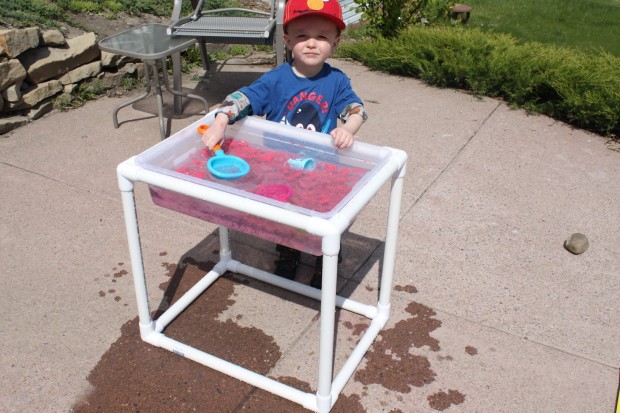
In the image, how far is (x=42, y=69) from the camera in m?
4.38

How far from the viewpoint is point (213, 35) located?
4.33 meters

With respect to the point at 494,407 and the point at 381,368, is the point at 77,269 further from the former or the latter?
the point at 494,407

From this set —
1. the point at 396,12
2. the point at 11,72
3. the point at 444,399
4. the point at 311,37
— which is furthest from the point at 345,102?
the point at 396,12

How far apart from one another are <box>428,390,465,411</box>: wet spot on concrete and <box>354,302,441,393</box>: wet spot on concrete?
0.23ft

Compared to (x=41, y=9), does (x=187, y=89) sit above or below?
below

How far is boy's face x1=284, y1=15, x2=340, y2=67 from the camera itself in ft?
7.75

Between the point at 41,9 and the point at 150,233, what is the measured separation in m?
2.61

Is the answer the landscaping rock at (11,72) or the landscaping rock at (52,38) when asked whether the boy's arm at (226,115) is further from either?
the landscaping rock at (52,38)

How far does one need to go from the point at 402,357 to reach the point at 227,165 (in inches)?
39.8

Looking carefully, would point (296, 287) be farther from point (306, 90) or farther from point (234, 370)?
point (306, 90)

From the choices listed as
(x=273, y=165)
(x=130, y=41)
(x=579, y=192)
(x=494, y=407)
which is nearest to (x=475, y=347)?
(x=494, y=407)

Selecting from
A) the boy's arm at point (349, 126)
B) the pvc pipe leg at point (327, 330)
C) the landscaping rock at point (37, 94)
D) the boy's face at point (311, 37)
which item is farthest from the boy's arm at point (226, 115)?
the landscaping rock at point (37, 94)

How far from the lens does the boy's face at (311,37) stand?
2361 mm

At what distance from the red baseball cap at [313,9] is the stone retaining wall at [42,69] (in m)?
2.53
